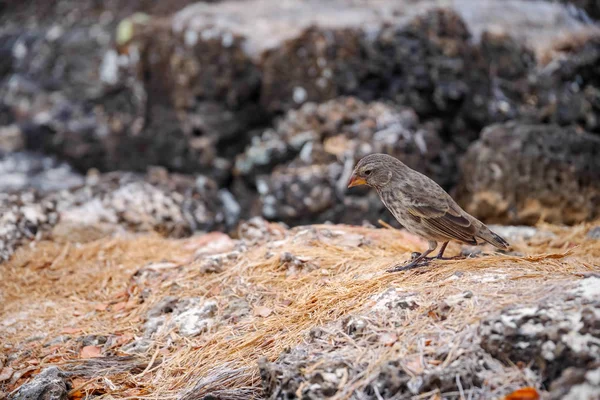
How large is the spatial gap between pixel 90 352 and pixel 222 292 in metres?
0.86

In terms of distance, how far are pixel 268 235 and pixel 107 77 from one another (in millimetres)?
4733

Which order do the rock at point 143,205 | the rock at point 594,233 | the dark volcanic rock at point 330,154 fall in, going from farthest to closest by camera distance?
the dark volcanic rock at point 330,154 → the rock at point 143,205 → the rock at point 594,233

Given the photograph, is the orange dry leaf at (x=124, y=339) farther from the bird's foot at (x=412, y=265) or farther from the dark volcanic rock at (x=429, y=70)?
the dark volcanic rock at (x=429, y=70)

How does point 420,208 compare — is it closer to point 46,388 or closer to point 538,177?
point 46,388

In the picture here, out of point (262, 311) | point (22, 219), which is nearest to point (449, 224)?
point (262, 311)

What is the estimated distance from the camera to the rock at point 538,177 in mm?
6113

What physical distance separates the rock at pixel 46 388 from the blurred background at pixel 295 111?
2.64m

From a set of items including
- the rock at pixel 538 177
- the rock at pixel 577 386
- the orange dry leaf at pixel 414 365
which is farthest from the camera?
the rock at pixel 538 177

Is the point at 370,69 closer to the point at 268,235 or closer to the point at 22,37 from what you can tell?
the point at 268,235

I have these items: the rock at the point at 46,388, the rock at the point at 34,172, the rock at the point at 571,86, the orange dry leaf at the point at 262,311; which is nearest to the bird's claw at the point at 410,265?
the orange dry leaf at the point at 262,311

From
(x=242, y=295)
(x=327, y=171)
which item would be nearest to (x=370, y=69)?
(x=327, y=171)

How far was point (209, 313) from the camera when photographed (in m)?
3.74

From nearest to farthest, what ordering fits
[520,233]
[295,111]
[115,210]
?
[520,233]
[115,210]
[295,111]

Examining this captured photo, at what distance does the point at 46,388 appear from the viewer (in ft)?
10.1
